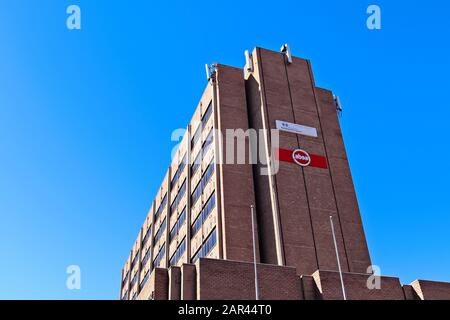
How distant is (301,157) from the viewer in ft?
144

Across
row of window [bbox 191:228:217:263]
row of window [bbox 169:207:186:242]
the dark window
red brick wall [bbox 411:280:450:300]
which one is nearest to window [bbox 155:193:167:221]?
the dark window

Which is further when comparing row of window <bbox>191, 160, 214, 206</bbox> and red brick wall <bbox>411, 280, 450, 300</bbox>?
row of window <bbox>191, 160, 214, 206</bbox>

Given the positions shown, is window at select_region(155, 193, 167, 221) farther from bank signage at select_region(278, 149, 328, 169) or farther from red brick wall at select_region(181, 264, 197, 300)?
red brick wall at select_region(181, 264, 197, 300)

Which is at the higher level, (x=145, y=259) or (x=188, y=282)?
(x=145, y=259)

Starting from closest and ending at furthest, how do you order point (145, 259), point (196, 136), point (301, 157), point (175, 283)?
point (175, 283) < point (301, 157) < point (196, 136) < point (145, 259)

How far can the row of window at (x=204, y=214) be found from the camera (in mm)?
42844

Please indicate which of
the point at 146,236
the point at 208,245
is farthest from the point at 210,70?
the point at 146,236

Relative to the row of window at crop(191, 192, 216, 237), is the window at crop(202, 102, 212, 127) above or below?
above

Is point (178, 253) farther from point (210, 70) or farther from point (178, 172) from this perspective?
point (210, 70)

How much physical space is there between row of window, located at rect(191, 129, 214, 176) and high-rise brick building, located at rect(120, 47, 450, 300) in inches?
5.6

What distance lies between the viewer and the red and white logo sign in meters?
43.6

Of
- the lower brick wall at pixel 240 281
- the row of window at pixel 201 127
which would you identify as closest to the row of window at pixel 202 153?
the row of window at pixel 201 127

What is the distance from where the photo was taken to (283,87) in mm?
48156

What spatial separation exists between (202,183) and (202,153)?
3314 mm
